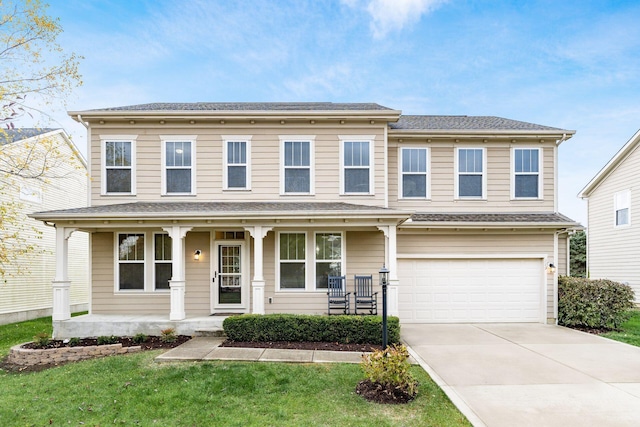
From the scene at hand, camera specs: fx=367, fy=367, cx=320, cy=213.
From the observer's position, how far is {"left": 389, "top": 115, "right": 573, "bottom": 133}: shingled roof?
34.9 feet

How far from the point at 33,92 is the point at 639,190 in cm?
1851

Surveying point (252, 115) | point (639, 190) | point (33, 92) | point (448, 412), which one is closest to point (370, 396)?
point (448, 412)

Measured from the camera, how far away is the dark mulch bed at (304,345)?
7.28m

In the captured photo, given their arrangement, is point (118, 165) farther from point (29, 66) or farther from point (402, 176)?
point (402, 176)

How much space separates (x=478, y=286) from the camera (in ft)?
33.7

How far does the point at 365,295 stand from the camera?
957 centimetres

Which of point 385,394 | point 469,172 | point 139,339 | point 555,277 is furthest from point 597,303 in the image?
point 139,339

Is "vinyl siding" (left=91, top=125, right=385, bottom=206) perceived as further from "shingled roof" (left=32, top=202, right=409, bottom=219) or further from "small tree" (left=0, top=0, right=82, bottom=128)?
"small tree" (left=0, top=0, right=82, bottom=128)

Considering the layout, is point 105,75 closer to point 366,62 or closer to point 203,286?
point 203,286

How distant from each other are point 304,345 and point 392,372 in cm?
295

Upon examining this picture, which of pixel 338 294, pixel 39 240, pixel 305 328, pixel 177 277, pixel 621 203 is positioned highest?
pixel 621 203

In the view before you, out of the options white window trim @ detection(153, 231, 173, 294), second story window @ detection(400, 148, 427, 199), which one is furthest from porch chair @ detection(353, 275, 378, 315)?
white window trim @ detection(153, 231, 173, 294)

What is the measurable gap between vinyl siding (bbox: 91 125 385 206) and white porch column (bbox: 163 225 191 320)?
147 cm

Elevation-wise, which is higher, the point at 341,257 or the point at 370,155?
the point at 370,155
